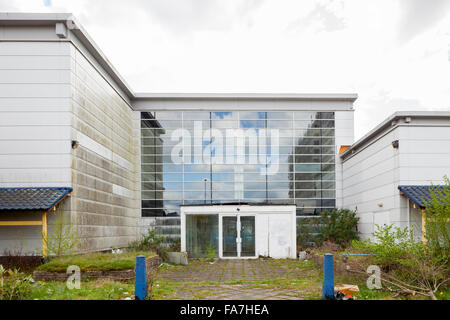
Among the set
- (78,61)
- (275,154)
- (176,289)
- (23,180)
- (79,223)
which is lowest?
(176,289)

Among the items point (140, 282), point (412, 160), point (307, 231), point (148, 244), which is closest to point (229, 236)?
point (148, 244)

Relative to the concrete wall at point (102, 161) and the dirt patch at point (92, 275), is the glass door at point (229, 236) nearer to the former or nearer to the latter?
the concrete wall at point (102, 161)

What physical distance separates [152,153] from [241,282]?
15.9 meters

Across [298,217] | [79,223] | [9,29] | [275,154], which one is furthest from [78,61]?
[298,217]

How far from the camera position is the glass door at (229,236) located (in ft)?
73.3

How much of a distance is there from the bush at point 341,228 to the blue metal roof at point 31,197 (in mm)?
14254

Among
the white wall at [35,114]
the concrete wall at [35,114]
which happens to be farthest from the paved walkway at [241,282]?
the white wall at [35,114]

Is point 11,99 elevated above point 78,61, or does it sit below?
below

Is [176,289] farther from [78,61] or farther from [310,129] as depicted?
[310,129]

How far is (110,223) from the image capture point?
70.7 feet
